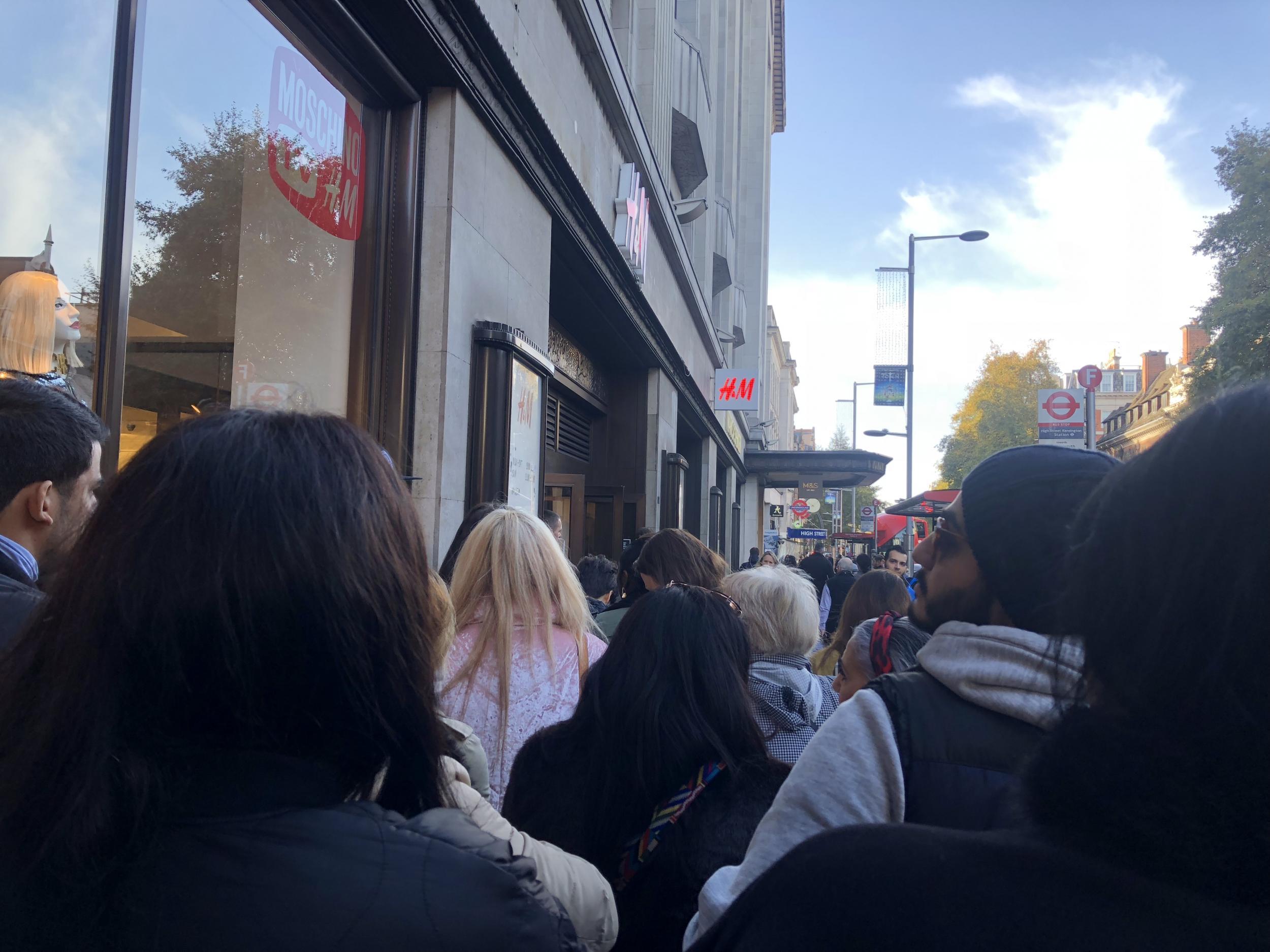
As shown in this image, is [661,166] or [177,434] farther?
[661,166]

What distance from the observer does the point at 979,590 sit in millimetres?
1692

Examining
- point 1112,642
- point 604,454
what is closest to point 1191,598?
point 1112,642

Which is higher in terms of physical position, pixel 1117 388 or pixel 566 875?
pixel 1117 388

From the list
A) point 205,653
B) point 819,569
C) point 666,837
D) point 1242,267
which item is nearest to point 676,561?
point 666,837

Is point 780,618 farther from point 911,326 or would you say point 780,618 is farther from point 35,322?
point 911,326

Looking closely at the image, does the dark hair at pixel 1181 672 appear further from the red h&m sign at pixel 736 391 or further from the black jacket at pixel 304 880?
the red h&m sign at pixel 736 391

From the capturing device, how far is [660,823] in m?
2.30

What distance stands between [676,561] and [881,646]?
1949 mm

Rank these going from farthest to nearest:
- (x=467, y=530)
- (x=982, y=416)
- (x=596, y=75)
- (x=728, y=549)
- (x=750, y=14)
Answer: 1. (x=982, y=416)
2. (x=750, y=14)
3. (x=728, y=549)
4. (x=596, y=75)
5. (x=467, y=530)

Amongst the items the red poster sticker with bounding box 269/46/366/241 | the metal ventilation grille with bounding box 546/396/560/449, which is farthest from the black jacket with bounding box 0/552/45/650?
the metal ventilation grille with bounding box 546/396/560/449

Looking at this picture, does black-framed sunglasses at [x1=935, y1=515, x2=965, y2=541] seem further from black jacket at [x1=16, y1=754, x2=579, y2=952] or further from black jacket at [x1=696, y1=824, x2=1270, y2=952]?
black jacket at [x1=16, y1=754, x2=579, y2=952]

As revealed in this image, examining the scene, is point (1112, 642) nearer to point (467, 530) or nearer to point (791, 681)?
point (791, 681)

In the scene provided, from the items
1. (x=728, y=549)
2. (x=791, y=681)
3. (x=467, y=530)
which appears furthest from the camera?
(x=728, y=549)

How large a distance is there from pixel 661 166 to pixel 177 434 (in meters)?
13.3
